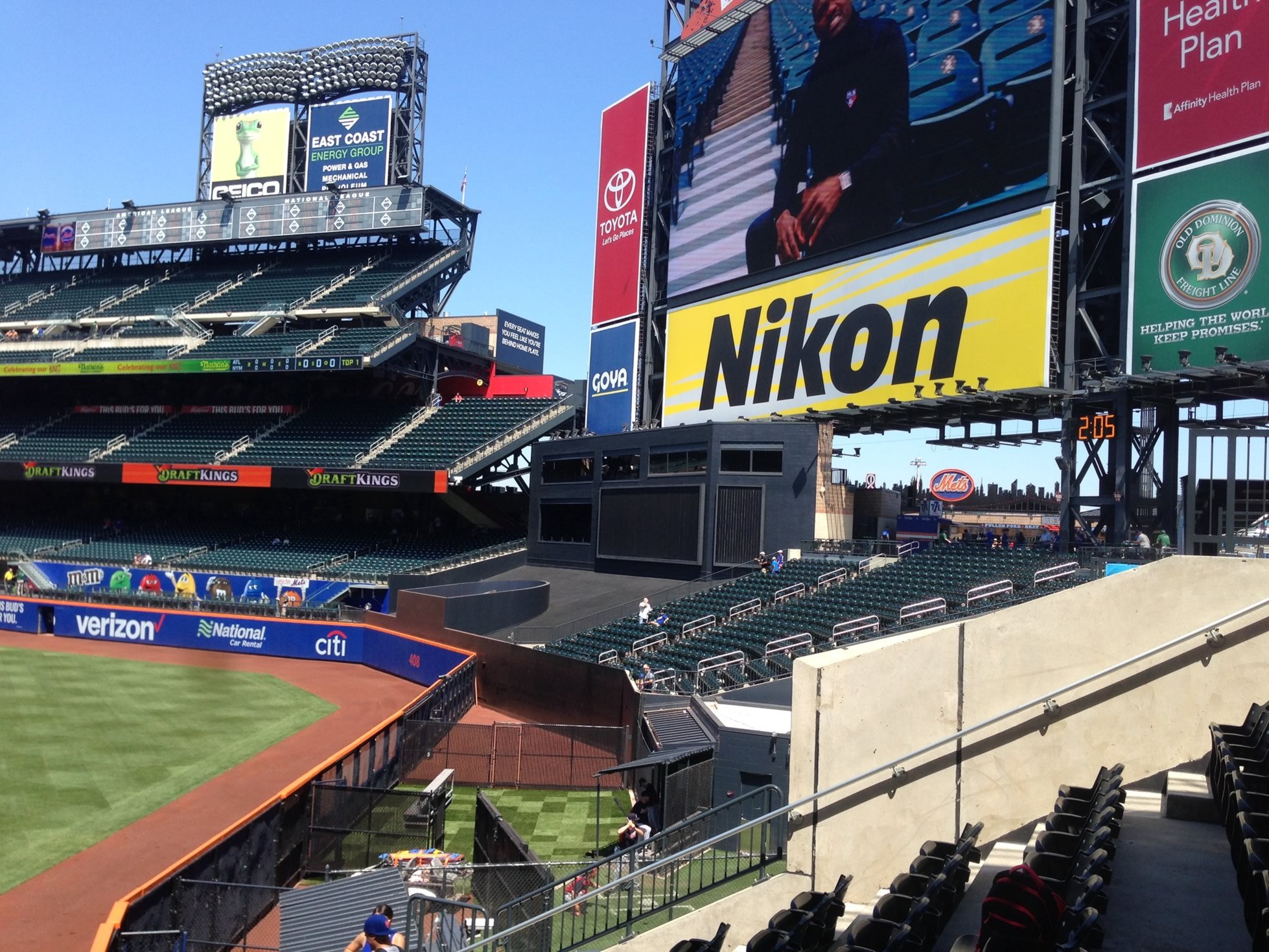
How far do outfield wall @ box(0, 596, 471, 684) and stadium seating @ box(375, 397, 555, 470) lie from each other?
29.3 ft

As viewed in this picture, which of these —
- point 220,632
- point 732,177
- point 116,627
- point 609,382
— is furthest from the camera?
point 609,382

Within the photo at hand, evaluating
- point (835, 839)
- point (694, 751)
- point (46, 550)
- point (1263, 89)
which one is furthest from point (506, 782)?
point (46, 550)

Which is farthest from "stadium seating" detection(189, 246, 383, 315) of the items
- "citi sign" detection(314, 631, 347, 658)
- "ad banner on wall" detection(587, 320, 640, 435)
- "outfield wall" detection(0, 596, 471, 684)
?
"citi sign" detection(314, 631, 347, 658)

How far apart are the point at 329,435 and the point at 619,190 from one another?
17.8 meters

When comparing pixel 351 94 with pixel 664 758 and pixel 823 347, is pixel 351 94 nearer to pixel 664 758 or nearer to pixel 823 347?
pixel 823 347

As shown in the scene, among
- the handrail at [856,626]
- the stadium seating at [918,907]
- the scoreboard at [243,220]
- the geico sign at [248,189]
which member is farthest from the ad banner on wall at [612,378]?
the stadium seating at [918,907]

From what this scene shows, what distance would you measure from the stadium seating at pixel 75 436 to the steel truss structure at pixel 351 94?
13.9 metres

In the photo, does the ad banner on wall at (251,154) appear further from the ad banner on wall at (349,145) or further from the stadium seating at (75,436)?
the stadium seating at (75,436)

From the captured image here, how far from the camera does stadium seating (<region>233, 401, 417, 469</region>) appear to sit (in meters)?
45.3

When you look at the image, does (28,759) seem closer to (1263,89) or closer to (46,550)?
(1263,89)

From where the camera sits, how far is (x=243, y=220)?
55.0 m

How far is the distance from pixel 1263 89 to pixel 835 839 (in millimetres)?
18895

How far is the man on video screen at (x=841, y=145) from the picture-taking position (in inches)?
1110

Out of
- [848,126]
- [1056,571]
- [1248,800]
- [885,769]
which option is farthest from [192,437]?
[1248,800]
